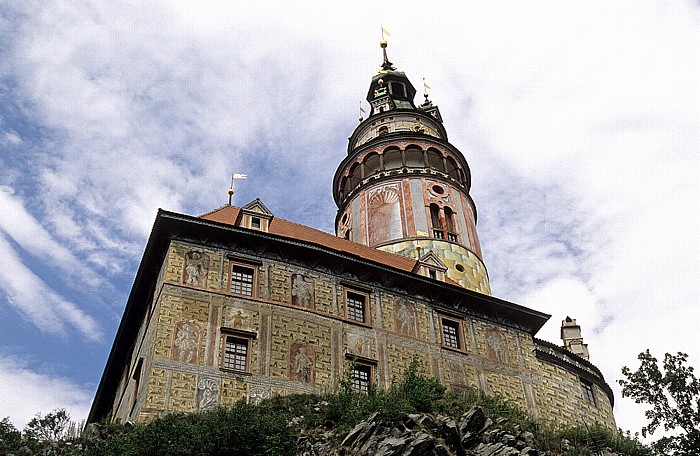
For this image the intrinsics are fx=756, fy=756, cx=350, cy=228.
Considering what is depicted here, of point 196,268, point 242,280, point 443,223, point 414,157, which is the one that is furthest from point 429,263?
point 414,157

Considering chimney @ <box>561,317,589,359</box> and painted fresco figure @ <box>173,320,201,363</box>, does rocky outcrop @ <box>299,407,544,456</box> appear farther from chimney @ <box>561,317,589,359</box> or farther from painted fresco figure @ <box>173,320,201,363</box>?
chimney @ <box>561,317,589,359</box>

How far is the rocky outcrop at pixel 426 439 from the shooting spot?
16.8 metres

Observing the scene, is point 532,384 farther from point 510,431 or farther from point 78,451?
point 78,451

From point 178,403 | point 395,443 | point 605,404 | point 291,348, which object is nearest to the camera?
point 395,443

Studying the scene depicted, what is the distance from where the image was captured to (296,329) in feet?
75.2

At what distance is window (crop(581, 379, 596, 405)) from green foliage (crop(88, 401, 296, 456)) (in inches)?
651

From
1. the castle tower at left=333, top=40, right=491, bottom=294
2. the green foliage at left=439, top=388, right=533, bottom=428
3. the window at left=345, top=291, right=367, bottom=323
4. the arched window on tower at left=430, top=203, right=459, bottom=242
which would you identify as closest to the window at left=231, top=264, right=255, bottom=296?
the window at left=345, top=291, right=367, bottom=323

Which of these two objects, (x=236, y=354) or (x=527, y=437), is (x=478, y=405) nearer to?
(x=527, y=437)

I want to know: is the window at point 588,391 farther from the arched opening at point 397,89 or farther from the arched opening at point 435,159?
the arched opening at point 397,89

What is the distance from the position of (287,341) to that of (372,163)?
1829 centimetres

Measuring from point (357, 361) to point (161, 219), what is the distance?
24.3 feet

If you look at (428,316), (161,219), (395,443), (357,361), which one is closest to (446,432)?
(395,443)

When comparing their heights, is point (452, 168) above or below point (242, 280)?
above

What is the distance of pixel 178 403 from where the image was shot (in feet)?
66.2
